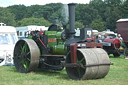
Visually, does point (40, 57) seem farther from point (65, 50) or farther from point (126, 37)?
point (126, 37)

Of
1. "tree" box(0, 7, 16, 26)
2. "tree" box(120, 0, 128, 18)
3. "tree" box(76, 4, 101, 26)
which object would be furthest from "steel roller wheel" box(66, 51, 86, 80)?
"tree" box(76, 4, 101, 26)

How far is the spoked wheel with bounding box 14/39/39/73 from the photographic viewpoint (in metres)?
9.54

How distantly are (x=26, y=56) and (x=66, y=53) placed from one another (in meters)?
1.51

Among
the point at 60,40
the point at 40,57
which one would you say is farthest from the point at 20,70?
the point at 60,40

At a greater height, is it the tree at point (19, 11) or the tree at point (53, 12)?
the tree at point (19, 11)

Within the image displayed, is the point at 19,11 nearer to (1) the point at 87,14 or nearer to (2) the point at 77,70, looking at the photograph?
(1) the point at 87,14

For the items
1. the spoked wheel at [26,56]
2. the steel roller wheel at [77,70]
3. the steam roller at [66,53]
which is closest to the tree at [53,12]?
the steam roller at [66,53]

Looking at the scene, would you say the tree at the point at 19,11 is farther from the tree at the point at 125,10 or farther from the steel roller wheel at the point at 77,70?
the steel roller wheel at the point at 77,70

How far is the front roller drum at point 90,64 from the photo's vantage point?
25.1 ft

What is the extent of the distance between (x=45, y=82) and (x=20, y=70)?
103 inches

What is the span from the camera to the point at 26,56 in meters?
9.85

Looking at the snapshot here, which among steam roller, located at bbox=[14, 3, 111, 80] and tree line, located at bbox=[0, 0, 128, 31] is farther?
tree line, located at bbox=[0, 0, 128, 31]

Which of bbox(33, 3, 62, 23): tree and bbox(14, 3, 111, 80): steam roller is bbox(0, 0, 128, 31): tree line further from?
bbox(14, 3, 111, 80): steam roller

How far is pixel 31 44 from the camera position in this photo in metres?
9.72
